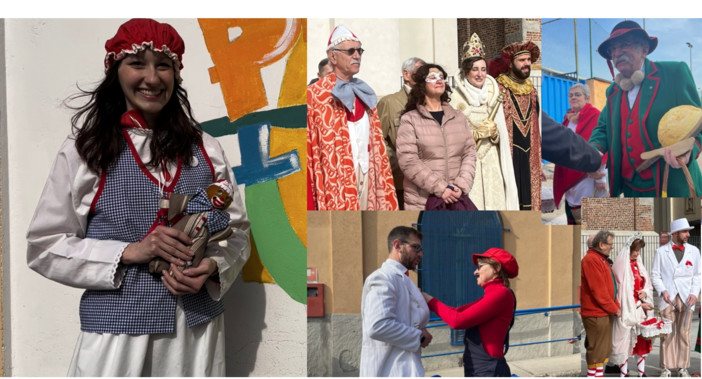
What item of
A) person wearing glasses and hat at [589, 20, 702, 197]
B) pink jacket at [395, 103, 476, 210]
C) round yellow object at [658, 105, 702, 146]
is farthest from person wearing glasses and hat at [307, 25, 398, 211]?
round yellow object at [658, 105, 702, 146]

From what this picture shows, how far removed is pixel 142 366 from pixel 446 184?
87.5 inches

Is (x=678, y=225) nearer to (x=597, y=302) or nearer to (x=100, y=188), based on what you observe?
(x=597, y=302)

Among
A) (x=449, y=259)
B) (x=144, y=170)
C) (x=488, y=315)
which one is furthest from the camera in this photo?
(x=449, y=259)

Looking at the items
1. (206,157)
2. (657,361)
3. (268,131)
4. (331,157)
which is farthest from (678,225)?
(206,157)

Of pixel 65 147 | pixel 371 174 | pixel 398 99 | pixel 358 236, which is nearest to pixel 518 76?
pixel 398 99

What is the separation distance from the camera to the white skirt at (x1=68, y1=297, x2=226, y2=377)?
138 inches

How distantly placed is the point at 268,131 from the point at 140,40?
3.91 ft

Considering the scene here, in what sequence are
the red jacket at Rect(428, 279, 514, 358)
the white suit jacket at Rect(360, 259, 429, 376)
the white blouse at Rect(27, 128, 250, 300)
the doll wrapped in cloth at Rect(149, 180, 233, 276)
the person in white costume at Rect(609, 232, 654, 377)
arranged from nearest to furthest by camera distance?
the white blouse at Rect(27, 128, 250, 300) < the doll wrapped in cloth at Rect(149, 180, 233, 276) < the white suit jacket at Rect(360, 259, 429, 376) < the red jacket at Rect(428, 279, 514, 358) < the person in white costume at Rect(609, 232, 654, 377)

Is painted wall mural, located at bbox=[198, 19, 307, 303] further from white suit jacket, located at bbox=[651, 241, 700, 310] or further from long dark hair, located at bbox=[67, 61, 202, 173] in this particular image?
white suit jacket, located at bbox=[651, 241, 700, 310]

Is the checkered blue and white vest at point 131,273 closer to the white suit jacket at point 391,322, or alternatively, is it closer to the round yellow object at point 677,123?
the white suit jacket at point 391,322

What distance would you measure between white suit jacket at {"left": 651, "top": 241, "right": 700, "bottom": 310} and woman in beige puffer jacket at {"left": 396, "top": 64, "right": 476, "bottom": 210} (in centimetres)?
155

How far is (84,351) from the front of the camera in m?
3.54

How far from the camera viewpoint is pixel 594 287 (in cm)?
491

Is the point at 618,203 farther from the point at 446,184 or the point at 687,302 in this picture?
the point at 446,184
